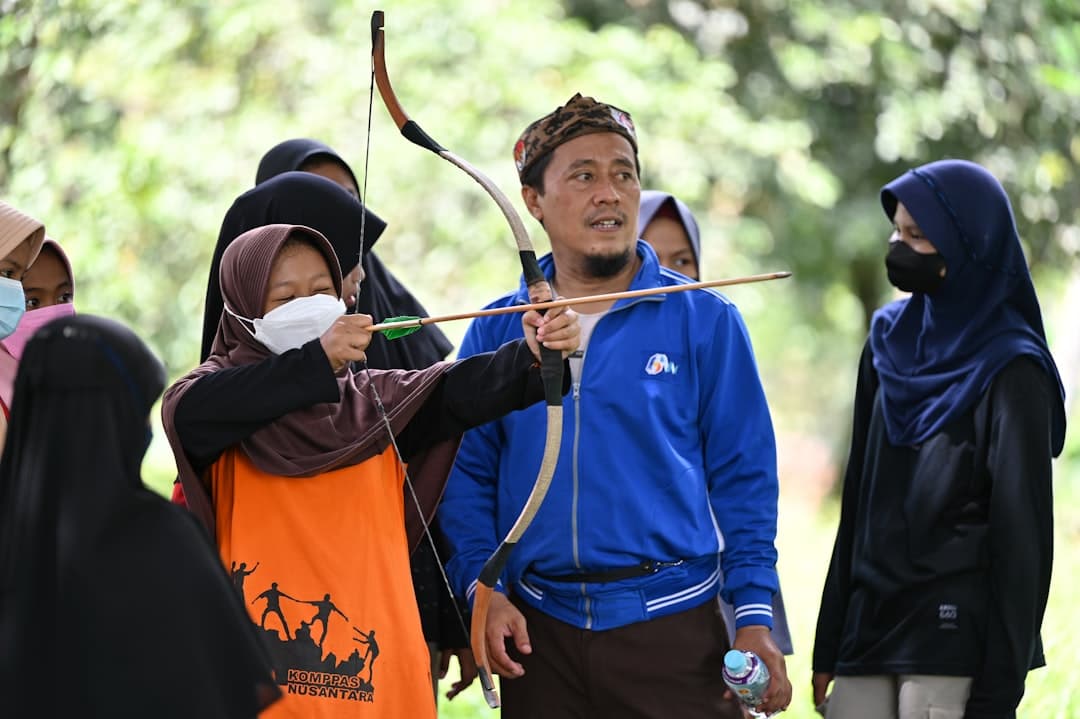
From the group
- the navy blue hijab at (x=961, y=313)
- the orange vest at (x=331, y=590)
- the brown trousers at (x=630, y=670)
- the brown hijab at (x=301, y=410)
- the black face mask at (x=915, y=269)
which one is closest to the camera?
the orange vest at (x=331, y=590)

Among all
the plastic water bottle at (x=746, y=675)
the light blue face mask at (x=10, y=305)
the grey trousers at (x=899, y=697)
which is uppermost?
the light blue face mask at (x=10, y=305)

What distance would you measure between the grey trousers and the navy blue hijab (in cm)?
67

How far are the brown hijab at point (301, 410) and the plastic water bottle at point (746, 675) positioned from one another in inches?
32.2

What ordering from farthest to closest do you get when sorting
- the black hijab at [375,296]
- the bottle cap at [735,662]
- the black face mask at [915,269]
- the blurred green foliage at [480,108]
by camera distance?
the blurred green foliage at [480,108]
the black face mask at [915,269]
the black hijab at [375,296]
the bottle cap at [735,662]

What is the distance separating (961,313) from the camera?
14.7 feet

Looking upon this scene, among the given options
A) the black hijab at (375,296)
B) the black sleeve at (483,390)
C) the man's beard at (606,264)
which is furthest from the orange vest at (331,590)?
the man's beard at (606,264)

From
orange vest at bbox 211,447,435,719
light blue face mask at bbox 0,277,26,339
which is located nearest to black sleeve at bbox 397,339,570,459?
orange vest at bbox 211,447,435,719

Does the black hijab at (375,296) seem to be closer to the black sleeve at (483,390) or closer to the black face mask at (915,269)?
the black sleeve at (483,390)

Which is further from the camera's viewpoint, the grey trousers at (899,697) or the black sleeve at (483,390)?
the grey trousers at (899,697)

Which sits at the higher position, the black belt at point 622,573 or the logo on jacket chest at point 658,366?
the logo on jacket chest at point 658,366

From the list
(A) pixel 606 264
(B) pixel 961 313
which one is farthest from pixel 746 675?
(B) pixel 961 313

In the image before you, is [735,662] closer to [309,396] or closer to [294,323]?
[309,396]

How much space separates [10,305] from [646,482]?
5.67 feet

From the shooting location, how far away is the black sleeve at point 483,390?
11.8ft
